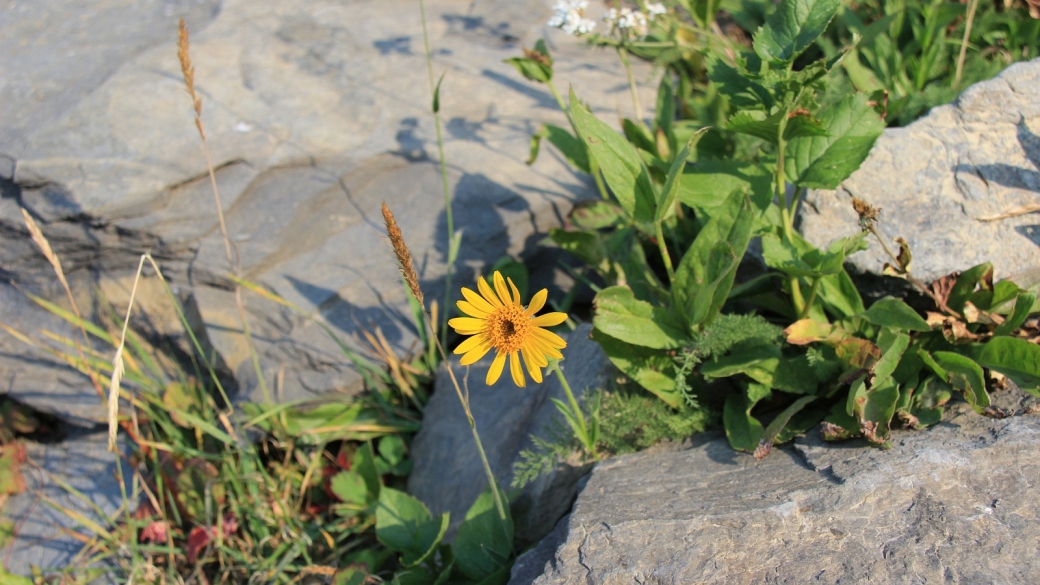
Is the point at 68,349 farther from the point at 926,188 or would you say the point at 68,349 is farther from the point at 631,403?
the point at 926,188

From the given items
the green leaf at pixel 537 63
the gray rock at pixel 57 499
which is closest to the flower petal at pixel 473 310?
the green leaf at pixel 537 63

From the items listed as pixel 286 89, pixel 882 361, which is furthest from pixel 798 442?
pixel 286 89

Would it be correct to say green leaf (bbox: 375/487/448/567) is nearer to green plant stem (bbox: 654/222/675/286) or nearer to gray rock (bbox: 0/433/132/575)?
green plant stem (bbox: 654/222/675/286)

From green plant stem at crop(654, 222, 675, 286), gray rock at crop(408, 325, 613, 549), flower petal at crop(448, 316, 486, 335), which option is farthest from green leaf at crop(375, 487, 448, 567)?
green plant stem at crop(654, 222, 675, 286)

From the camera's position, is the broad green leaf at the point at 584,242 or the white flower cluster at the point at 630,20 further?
the white flower cluster at the point at 630,20

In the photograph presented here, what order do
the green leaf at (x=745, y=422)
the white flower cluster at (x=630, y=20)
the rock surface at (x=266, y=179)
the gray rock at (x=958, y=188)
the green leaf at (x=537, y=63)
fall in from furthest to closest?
the rock surface at (x=266, y=179), the white flower cluster at (x=630, y=20), the green leaf at (x=537, y=63), the gray rock at (x=958, y=188), the green leaf at (x=745, y=422)

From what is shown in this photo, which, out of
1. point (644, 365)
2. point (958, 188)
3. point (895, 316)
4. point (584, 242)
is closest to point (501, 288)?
point (644, 365)

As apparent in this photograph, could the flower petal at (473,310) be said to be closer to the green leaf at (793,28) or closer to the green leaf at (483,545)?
the green leaf at (483,545)
